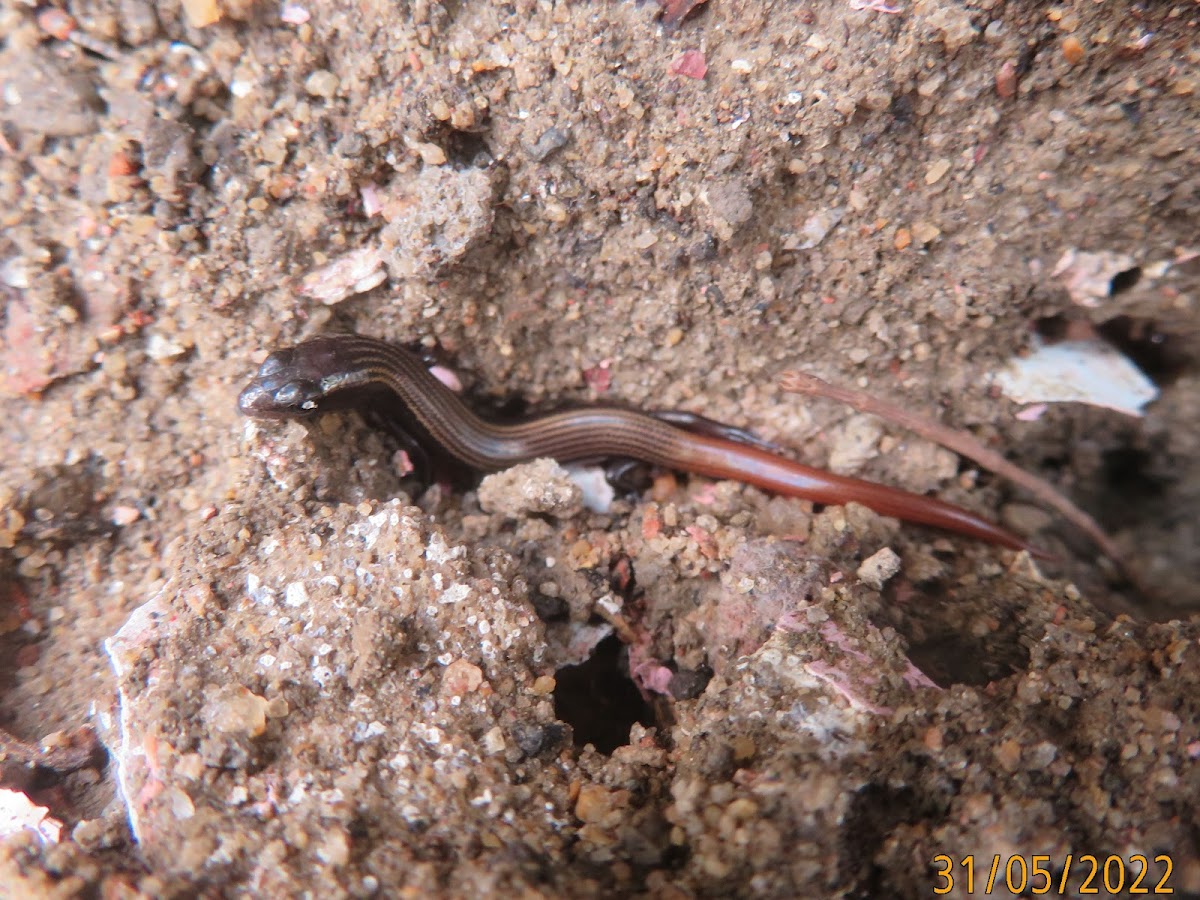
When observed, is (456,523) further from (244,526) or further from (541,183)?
(541,183)

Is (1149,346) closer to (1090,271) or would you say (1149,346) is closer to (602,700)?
(1090,271)

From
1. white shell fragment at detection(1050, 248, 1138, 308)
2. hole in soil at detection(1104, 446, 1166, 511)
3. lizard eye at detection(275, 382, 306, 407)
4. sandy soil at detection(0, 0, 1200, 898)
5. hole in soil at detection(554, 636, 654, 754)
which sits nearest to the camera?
sandy soil at detection(0, 0, 1200, 898)

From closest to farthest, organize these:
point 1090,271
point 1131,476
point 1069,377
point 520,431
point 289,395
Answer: point 289,395 → point 1090,271 → point 1069,377 → point 520,431 → point 1131,476

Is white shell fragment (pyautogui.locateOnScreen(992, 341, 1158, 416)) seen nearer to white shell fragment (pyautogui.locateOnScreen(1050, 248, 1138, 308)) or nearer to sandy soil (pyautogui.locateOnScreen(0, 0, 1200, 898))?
sandy soil (pyautogui.locateOnScreen(0, 0, 1200, 898))

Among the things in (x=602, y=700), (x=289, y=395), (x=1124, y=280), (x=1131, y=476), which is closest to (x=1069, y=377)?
(x=1124, y=280)

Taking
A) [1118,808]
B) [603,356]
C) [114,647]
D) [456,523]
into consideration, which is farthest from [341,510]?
[1118,808]

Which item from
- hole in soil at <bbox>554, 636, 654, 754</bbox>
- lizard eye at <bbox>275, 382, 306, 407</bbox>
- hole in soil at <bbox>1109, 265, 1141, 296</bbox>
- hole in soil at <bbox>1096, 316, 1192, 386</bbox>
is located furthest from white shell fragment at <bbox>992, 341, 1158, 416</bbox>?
lizard eye at <bbox>275, 382, 306, 407</bbox>
